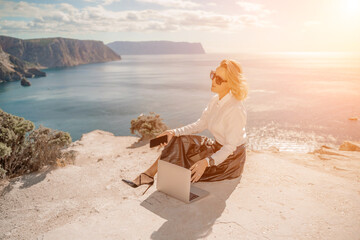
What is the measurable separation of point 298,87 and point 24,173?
6751cm

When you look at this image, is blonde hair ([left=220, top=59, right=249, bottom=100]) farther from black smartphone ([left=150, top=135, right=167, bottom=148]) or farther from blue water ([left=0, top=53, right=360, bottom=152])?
blue water ([left=0, top=53, right=360, bottom=152])

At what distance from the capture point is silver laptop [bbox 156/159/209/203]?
13.9 ft

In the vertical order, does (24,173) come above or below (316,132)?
above

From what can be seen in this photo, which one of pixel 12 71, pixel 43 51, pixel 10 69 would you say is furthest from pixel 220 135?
pixel 43 51

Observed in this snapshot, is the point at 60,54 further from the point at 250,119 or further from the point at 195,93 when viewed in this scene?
the point at 250,119

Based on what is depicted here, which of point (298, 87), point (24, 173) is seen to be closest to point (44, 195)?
point (24, 173)

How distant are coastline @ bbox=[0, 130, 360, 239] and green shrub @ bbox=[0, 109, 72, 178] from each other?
2.21 ft

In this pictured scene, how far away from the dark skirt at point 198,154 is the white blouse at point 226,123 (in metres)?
0.28

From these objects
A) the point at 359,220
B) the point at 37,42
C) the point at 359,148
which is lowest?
the point at 359,148

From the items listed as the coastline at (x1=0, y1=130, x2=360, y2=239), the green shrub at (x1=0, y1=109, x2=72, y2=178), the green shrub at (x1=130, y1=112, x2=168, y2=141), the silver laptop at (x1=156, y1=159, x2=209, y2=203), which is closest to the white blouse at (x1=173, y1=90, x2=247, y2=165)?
the silver laptop at (x1=156, y1=159, x2=209, y2=203)

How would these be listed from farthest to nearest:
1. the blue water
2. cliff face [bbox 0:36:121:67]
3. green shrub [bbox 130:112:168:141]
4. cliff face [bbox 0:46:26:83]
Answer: cliff face [bbox 0:36:121:67], cliff face [bbox 0:46:26:83], the blue water, green shrub [bbox 130:112:168:141]

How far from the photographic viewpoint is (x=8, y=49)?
155875mm

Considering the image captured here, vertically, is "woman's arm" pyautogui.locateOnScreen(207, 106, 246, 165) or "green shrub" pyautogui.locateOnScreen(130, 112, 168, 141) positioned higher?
"woman's arm" pyautogui.locateOnScreen(207, 106, 246, 165)

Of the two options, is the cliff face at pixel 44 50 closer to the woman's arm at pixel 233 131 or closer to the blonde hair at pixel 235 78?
the blonde hair at pixel 235 78
